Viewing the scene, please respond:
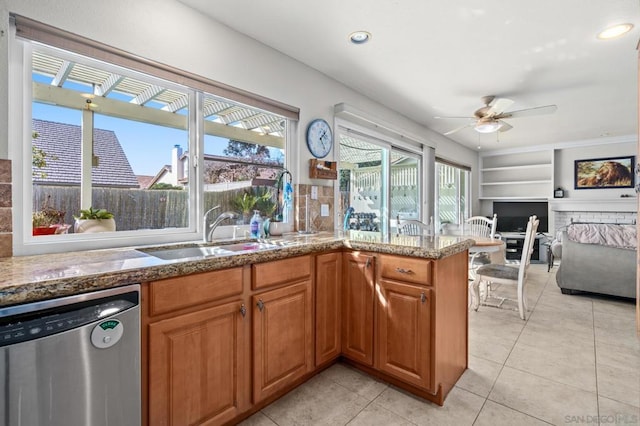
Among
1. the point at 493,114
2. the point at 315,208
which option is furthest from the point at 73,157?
the point at 493,114

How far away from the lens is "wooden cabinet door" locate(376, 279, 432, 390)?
5.64 ft

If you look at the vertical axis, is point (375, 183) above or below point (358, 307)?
above

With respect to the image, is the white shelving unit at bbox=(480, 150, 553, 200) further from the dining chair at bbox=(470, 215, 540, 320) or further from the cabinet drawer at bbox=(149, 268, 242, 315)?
the cabinet drawer at bbox=(149, 268, 242, 315)

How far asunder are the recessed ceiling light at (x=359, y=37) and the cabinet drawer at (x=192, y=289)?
6.30 feet

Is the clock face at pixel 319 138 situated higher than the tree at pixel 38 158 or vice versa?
the clock face at pixel 319 138

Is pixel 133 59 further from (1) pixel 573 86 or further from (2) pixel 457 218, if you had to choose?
(2) pixel 457 218

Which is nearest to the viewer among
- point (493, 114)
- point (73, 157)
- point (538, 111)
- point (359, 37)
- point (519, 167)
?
point (73, 157)

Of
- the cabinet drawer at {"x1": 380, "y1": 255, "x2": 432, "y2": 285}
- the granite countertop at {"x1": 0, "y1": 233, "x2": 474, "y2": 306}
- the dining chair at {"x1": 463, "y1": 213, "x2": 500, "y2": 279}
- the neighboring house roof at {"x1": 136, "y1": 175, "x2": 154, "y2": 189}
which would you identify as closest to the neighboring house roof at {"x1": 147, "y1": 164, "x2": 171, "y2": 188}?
the neighboring house roof at {"x1": 136, "y1": 175, "x2": 154, "y2": 189}

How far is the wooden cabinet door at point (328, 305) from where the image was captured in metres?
1.96

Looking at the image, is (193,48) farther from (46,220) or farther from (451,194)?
(451,194)

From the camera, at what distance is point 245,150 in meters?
2.48

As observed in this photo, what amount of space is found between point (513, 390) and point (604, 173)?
6250mm

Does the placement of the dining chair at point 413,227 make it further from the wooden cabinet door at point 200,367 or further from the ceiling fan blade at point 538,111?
the wooden cabinet door at point 200,367

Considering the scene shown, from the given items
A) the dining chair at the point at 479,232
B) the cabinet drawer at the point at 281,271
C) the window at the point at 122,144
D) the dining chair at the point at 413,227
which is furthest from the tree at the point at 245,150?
the dining chair at the point at 479,232
